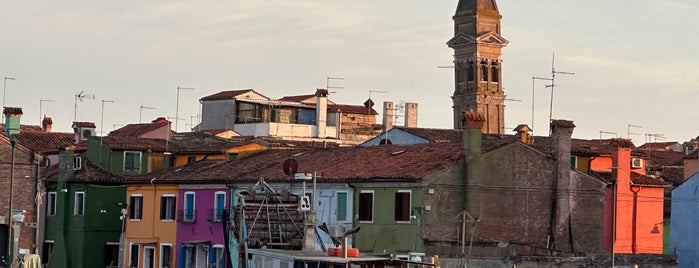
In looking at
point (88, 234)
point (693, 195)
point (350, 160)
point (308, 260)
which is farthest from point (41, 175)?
point (308, 260)

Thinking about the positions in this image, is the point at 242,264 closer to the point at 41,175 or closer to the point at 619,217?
the point at 619,217

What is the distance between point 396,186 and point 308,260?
641 inches

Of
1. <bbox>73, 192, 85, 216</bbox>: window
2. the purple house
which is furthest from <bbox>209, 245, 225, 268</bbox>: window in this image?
<bbox>73, 192, 85, 216</bbox>: window

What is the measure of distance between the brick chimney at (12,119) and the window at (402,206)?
27.5m

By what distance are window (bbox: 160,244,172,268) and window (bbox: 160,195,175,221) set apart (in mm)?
1215

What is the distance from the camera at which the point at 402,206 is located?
6203 centimetres

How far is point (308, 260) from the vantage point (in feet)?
151

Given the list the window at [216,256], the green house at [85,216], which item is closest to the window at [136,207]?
the green house at [85,216]

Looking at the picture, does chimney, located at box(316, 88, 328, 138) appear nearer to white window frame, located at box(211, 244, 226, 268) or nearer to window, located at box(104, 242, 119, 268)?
window, located at box(104, 242, 119, 268)

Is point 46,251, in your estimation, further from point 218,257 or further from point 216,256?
point 218,257

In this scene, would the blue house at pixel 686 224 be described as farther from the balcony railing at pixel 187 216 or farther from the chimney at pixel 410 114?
the chimney at pixel 410 114

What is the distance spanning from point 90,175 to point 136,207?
306 centimetres

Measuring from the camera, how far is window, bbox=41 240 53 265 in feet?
257

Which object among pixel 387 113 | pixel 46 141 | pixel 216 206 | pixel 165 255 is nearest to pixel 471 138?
pixel 216 206
